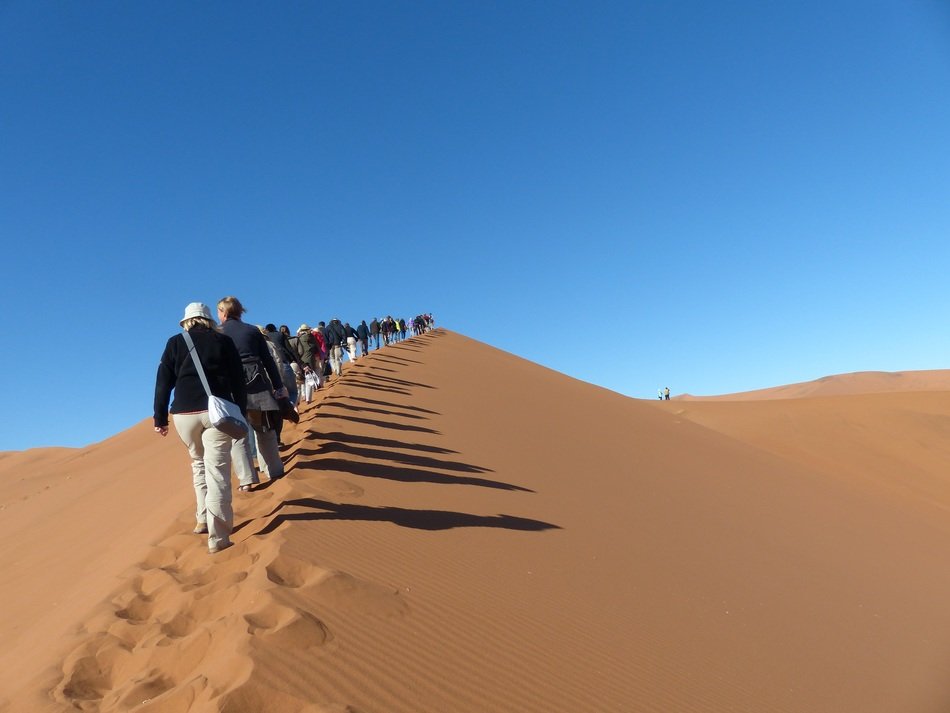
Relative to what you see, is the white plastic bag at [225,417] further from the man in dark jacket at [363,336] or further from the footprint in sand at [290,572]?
the man in dark jacket at [363,336]

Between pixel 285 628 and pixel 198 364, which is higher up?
pixel 198 364

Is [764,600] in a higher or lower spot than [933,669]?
higher

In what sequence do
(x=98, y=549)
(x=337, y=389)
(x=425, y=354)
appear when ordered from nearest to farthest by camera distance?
(x=98, y=549) → (x=337, y=389) → (x=425, y=354)

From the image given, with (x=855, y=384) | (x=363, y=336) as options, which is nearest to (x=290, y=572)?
(x=363, y=336)

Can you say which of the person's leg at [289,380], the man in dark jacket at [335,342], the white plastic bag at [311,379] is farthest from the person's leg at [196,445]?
the man in dark jacket at [335,342]

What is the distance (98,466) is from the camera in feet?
61.5

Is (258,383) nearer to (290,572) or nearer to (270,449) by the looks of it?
(270,449)

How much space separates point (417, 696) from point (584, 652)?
122 cm

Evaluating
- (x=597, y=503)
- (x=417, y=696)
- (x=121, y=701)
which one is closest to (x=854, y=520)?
(x=597, y=503)

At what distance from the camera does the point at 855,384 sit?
104688 millimetres

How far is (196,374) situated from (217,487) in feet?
2.72

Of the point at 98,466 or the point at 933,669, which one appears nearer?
the point at 933,669

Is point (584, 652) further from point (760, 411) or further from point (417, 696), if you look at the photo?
point (760, 411)

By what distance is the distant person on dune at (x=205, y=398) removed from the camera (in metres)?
4.76
